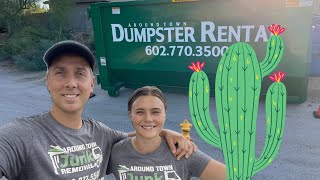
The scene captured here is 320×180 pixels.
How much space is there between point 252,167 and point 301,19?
12.0 ft

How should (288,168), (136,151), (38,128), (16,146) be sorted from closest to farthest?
(16,146), (38,128), (136,151), (288,168)

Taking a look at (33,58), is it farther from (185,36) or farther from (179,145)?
(179,145)

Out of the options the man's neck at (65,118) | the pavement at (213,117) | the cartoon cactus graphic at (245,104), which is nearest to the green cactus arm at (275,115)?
the cartoon cactus graphic at (245,104)

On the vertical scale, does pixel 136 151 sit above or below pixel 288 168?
above

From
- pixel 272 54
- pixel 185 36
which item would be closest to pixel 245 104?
pixel 272 54

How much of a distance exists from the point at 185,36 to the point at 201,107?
146 inches

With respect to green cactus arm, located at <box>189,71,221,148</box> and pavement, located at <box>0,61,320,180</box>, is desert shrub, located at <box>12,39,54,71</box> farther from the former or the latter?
green cactus arm, located at <box>189,71,221,148</box>

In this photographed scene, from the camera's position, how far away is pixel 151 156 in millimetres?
1621

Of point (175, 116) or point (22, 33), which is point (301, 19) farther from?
point (22, 33)

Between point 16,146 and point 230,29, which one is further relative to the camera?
point 230,29

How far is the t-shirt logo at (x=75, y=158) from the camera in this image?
54.9 inches

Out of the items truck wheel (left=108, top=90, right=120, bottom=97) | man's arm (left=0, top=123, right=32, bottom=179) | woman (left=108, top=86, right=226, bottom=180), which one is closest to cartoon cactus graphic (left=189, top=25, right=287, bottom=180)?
woman (left=108, top=86, right=226, bottom=180)

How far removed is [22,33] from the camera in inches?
519

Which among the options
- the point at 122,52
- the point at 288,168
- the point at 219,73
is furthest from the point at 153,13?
the point at 219,73
